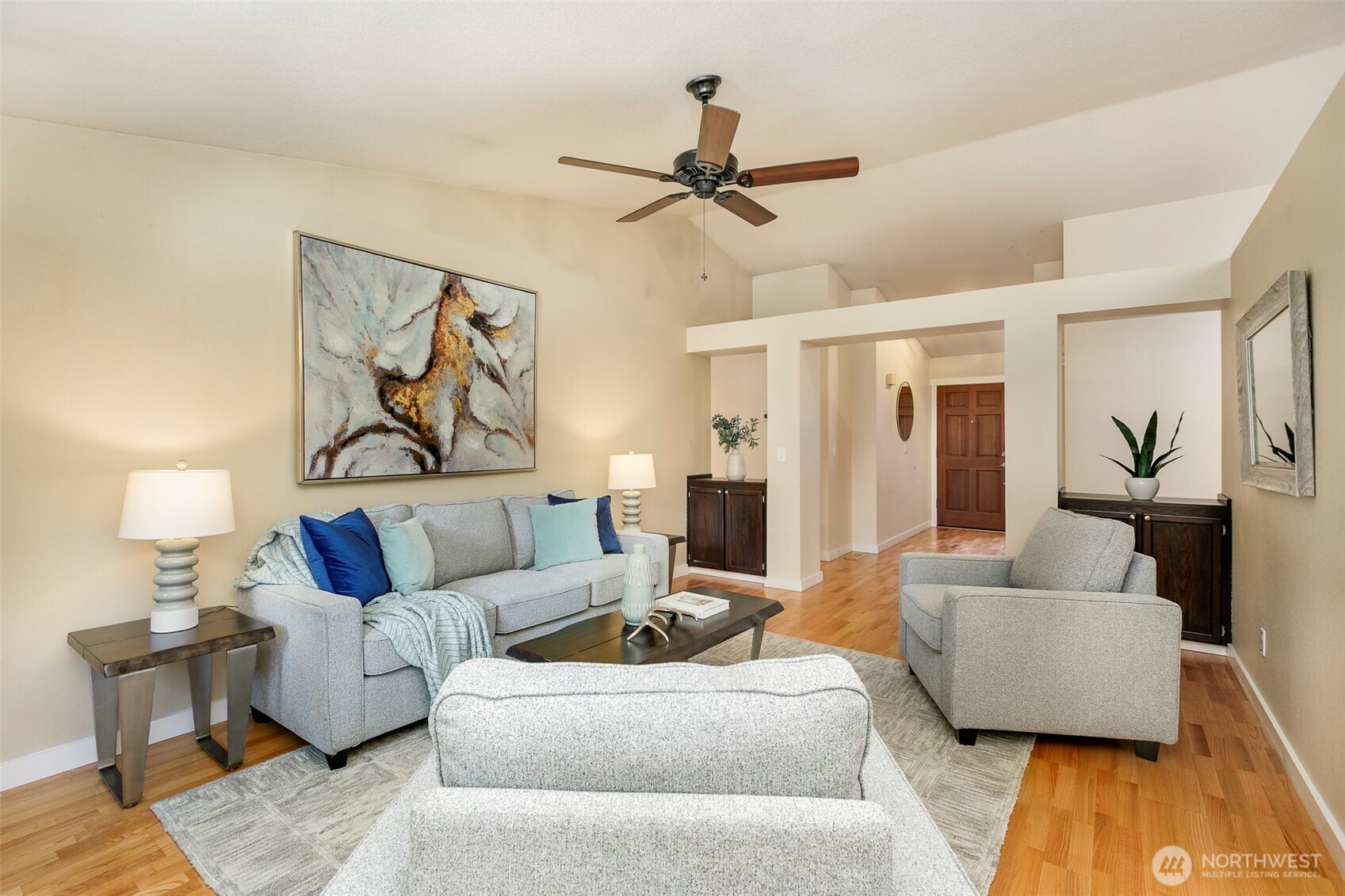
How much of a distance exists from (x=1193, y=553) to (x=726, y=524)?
10.1 feet

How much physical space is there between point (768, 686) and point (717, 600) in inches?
83.7

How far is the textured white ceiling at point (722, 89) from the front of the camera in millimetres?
2111

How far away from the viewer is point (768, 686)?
84 centimetres

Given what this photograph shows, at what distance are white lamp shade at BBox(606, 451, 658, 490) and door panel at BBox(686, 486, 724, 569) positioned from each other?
1.06 m

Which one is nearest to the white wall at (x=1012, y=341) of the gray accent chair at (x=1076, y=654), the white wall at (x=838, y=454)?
the white wall at (x=838, y=454)

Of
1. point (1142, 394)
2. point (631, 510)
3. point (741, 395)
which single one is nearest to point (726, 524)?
point (631, 510)

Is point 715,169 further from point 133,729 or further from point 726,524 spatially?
point 726,524

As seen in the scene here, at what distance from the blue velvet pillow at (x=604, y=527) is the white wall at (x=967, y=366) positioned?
6556 millimetres

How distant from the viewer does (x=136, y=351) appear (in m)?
2.54

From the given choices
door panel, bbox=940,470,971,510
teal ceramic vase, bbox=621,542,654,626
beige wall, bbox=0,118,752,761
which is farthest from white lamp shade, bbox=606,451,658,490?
door panel, bbox=940,470,971,510

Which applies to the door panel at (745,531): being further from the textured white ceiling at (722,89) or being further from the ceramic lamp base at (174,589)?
the ceramic lamp base at (174,589)

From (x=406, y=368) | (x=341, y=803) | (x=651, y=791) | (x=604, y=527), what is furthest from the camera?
(x=604, y=527)

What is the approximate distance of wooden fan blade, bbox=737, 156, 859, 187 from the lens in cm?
277

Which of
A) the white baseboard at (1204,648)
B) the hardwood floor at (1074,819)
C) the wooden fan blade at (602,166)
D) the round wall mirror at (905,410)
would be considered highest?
the wooden fan blade at (602,166)
